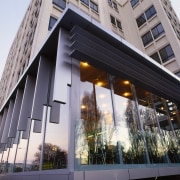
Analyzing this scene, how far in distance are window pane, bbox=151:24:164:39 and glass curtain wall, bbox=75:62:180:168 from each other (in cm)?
1202

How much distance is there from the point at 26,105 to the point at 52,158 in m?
3.55

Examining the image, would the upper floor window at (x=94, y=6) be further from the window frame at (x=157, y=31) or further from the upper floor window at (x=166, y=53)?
the upper floor window at (x=166, y=53)

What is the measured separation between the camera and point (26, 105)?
27.3ft

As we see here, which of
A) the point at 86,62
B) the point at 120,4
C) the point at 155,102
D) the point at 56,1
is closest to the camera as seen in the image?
the point at 86,62

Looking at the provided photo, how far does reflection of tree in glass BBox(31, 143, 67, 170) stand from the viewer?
5016 mm

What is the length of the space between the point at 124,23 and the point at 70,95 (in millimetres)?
20752

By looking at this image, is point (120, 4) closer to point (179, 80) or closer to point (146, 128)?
point (179, 80)

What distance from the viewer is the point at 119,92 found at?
7973 mm

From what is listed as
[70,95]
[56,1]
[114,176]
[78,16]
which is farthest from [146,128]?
[56,1]

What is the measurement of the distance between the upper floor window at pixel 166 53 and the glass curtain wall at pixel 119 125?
9.04 metres

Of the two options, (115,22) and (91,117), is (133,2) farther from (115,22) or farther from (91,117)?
(91,117)

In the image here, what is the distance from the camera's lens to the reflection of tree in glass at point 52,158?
502 cm

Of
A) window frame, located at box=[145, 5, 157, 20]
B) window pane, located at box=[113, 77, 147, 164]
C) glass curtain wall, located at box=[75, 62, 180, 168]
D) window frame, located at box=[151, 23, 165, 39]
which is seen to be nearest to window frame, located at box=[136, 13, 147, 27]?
window frame, located at box=[145, 5, 157, 20]

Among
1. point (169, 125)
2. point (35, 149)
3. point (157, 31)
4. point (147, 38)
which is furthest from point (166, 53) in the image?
point (35, 149)
